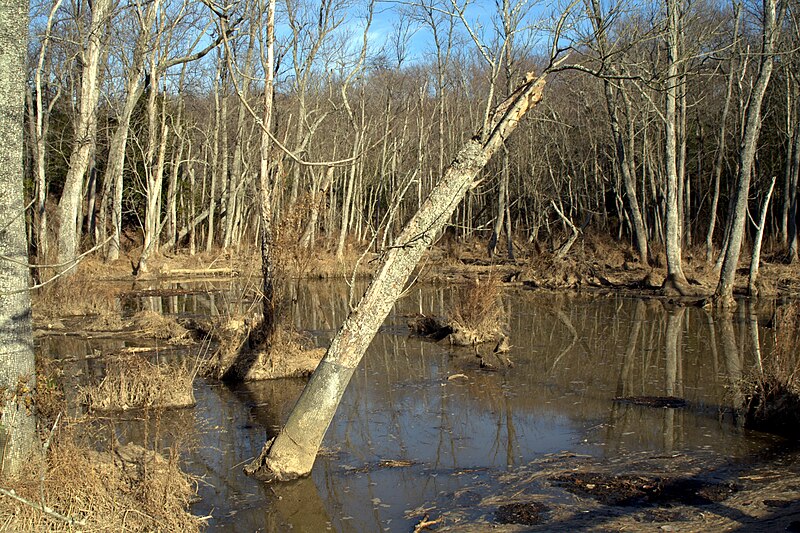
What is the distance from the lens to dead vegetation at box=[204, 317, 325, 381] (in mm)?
11383

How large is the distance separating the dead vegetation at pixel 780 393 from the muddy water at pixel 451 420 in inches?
11.1

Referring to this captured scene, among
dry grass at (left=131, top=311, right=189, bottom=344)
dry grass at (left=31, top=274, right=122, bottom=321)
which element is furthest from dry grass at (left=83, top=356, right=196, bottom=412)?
dry grass at (left=31, top=274, right=122, bottom=321)

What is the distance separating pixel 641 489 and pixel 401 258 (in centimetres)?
288

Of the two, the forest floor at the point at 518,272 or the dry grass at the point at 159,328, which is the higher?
the forest floor at the point at 518,272

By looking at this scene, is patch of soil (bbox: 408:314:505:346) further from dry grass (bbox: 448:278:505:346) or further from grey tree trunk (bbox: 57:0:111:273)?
grey tree trunk (bbox: 57:0:111:273)

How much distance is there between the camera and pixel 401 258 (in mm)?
6570

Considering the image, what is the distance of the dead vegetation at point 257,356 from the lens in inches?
448

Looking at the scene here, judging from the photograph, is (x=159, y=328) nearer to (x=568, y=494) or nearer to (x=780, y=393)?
(x=568, y=494)

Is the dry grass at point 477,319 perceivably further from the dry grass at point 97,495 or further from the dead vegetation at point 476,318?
the dry grass at point 97,495

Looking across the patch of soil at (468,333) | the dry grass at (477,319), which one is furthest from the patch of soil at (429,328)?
the dry grass at (477,319)

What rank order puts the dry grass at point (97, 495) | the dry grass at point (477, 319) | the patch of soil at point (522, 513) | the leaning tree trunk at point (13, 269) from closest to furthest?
the dry grass at point (97, 495) < the leaning tree trunk at point (13, 269) < the patch of soil at point (522, 513) < the dry grass at point (477, 319)

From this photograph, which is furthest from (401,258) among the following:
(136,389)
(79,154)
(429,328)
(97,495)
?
(79,154)

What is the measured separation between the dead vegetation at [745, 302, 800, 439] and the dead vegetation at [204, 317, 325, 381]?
20.4 ft

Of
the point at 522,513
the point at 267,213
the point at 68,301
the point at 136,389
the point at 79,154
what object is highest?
the point at 79,154
